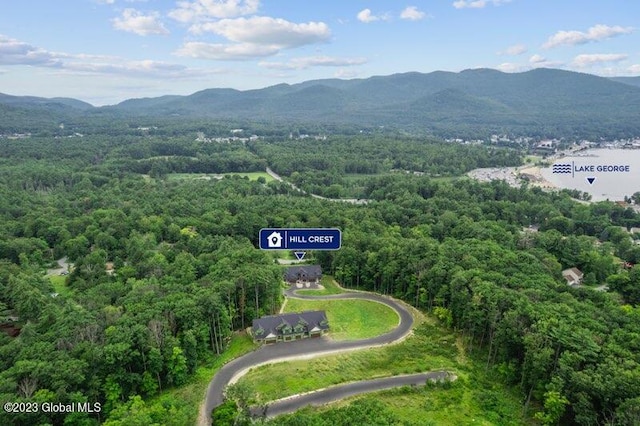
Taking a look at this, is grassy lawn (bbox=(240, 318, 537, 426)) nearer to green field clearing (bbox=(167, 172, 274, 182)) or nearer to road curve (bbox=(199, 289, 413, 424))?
road curve (bbox=(199, 289, 413, 424))

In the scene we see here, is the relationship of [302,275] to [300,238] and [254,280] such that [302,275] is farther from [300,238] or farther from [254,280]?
[300,238]

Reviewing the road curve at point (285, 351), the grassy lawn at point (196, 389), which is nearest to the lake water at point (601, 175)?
the road curve at point (285, 351)

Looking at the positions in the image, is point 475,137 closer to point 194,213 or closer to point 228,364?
point 194,213

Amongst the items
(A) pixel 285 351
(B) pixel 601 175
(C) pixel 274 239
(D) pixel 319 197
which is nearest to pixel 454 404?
(A) pixel 285 351

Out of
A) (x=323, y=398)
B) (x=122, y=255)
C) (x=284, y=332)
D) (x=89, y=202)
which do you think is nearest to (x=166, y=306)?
(x=284, y=332)

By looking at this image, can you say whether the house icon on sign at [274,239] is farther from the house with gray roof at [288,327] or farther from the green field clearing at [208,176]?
the green field clearing at [208,176]

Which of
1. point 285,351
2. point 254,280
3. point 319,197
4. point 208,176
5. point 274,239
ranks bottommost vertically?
point 285,351
